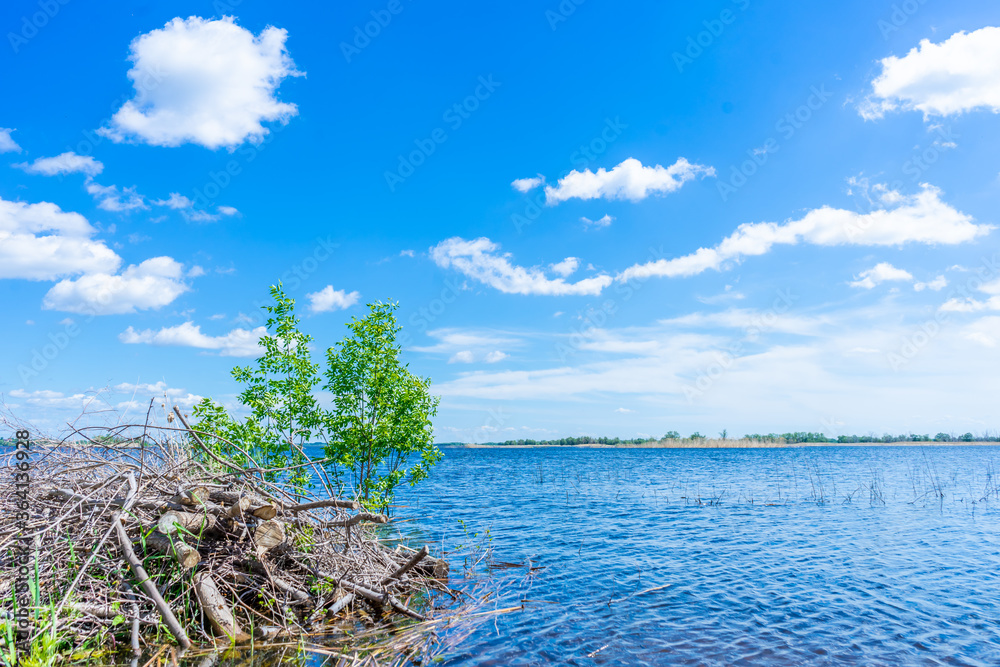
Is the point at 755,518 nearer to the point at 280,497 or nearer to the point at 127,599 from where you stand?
the point at 280,497

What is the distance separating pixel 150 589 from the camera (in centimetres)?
673

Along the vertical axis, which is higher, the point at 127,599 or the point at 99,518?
the point at 99,518

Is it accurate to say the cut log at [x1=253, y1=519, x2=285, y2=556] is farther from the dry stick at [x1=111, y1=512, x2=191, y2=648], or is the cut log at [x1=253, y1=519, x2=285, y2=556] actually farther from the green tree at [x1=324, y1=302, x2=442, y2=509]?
the green tree at [x1=324, y1=302, x2=442, y2=509]

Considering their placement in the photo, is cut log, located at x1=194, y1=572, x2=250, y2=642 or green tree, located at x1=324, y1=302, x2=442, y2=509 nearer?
cut log, located at x1=194, y1=572, x2=250, y2=642

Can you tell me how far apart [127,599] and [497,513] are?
60.9 feet

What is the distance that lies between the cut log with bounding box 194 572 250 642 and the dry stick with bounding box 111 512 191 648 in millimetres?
337

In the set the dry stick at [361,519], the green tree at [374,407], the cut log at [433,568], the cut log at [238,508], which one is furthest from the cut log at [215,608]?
the green tree at [374,407]

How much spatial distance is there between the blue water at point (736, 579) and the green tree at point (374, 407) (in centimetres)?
286

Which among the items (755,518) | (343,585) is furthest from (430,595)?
(755,518)

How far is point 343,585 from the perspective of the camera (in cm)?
851

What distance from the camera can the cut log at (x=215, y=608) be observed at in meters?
7.17

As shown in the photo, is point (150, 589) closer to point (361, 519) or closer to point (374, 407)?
point (361, 519)

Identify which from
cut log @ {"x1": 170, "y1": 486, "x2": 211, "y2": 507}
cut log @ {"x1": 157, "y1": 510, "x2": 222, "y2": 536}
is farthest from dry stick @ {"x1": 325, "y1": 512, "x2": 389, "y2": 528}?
cut log @ {"x1": 170, "y1": 486, "x2": 211, "y2": 507}

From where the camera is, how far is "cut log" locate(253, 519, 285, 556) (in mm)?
7621
